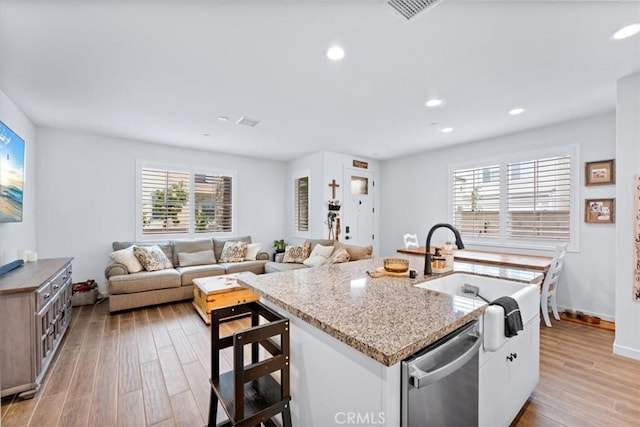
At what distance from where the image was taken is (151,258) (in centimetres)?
425

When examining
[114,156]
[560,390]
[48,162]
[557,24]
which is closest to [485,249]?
[560,390]

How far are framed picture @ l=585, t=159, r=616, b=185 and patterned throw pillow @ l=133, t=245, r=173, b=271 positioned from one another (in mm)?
6124

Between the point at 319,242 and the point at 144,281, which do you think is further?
the point at 319,242

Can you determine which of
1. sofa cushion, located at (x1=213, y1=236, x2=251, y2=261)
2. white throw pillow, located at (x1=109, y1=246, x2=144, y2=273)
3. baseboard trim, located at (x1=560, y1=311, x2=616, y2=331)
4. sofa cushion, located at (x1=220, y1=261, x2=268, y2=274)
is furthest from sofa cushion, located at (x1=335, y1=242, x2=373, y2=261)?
white throw pillow, located at (x1=109, y1=246, x2=144, y2=273)

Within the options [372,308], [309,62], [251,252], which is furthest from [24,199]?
[372,308]

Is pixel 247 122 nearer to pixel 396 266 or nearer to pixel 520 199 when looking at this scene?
pixel 396 266

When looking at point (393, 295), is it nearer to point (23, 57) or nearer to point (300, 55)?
point (300, 55)

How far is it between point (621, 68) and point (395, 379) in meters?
3.34

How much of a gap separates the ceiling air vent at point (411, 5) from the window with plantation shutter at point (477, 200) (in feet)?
11.8

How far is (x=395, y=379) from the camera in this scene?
0.94 metres

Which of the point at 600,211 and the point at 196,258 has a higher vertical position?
the point at 600,211

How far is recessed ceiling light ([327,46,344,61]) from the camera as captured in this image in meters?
2.07

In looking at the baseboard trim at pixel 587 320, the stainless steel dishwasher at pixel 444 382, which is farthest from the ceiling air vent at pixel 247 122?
the baseboard trim at pixel 587 320

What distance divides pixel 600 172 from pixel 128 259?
6.51 meters
